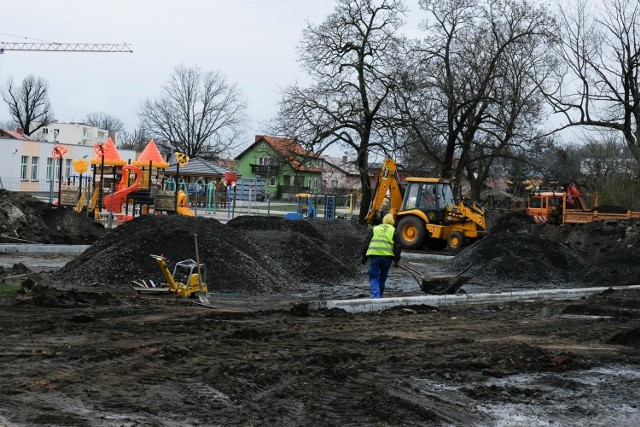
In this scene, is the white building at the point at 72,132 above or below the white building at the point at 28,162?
above

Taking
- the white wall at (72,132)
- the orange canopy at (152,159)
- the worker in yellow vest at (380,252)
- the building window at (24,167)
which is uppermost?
the white wall at (72,132)

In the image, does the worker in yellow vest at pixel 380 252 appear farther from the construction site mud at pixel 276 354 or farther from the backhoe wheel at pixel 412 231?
the backhoe wheel at pixel 412 231

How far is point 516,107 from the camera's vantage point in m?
41.5

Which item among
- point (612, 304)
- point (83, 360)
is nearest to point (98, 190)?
point (612, 304)

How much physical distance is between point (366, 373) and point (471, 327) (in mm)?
4433

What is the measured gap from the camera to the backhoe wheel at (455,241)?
30.6 meters

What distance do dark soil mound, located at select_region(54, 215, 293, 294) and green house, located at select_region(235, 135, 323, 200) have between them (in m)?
22.9

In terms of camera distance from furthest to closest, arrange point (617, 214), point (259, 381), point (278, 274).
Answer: point (617, 214) < point (278, 274) < point (259, 381)

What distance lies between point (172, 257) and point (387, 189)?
1651 centimetres

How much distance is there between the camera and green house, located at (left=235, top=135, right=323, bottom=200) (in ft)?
139

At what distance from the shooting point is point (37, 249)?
2514 cm

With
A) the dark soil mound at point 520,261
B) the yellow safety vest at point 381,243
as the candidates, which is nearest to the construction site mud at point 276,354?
the yellow safety vest at point 381,243

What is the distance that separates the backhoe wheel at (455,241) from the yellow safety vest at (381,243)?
1520 centimetres

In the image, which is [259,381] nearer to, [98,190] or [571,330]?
[571,330]
